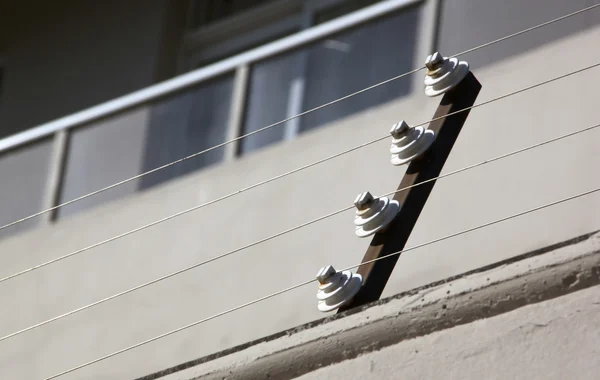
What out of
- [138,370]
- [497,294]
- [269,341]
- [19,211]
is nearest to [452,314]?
[497,294]

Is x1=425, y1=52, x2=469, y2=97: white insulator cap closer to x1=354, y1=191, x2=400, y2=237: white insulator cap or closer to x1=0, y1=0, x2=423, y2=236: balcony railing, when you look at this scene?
x1=354, y1=191, x2=400, y2=237: white insulator cap

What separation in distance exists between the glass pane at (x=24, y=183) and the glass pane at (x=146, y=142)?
121 millimetres

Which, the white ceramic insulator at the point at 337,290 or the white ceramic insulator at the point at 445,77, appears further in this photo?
the white ceramic insulator at the point at 445,77

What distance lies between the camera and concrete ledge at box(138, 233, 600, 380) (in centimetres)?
225

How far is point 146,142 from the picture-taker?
18.0 ft

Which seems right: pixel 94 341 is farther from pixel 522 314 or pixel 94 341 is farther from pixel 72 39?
pixel 522 314

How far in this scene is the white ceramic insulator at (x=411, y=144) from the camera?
2.62 meters

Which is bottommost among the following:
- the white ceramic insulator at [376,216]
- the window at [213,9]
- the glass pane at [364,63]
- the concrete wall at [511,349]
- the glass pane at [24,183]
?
the concrete wall at [511,349]

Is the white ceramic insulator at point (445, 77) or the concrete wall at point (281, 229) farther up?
the concrete wall at point (281, 229)

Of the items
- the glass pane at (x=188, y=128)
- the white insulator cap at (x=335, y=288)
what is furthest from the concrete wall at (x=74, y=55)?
the white insulator cap at (x=335, y=288)

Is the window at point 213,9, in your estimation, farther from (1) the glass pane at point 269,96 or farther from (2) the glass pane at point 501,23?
(2) the glass pane at point 501,23

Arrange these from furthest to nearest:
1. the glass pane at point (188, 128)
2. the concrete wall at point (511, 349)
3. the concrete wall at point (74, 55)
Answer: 1. the concrete wall at point (74, 55)
2. the glass pane at point (188, 128)
3. the concrete wall at point (511, 349)

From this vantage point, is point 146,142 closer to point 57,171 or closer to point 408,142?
point 57,171

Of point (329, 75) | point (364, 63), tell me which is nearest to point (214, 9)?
point (329, 75)
